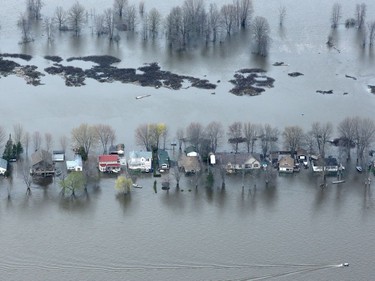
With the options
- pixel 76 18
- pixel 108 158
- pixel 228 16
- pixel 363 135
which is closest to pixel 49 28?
pixel 76 18

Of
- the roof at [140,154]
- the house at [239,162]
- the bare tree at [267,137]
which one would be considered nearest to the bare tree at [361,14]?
the bare tree at [267,137]

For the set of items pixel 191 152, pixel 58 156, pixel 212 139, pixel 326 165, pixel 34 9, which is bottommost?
pixel 326 165

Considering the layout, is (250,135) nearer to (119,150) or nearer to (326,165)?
(326,165)

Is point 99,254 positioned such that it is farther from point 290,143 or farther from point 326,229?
point 290,143

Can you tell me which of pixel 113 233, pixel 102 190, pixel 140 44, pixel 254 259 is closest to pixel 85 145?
pixel 102 190

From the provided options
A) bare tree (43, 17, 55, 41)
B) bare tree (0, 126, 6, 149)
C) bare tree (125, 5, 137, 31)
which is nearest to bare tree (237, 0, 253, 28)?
bare tree (125, 5, 137, 31)

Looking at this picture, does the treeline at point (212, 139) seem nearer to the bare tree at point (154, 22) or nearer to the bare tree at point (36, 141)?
the bare tree at point (36, 141)
